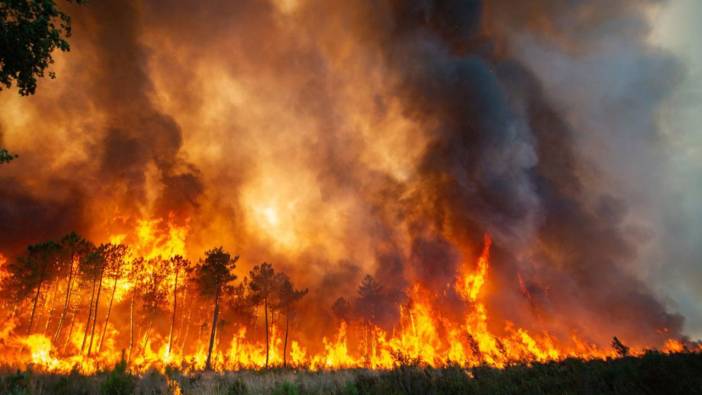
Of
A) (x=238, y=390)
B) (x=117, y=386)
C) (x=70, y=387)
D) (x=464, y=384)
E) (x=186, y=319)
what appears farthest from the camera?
(x=186, y=319)

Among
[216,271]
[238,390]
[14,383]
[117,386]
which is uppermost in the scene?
[216,271]

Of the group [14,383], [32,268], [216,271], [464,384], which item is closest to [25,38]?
[14,383]

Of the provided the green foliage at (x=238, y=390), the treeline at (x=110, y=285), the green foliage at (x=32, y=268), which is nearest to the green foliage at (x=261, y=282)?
the treeline at (x=110, y=285)

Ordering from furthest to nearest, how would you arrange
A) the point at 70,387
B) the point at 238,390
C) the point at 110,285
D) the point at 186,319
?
the point at 186,319
the point at 110,285
the point at 238,390
the point at 70,387

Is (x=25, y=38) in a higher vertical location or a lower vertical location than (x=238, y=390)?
higher

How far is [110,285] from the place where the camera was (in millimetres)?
52688

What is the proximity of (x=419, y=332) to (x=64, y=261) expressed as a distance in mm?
65100

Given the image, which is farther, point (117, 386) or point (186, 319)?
point (186, 319)

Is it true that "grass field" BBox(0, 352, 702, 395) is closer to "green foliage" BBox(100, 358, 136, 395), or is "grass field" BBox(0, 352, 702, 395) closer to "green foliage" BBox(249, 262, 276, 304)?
"green foliage" BBox(100, 358, 136, 395)

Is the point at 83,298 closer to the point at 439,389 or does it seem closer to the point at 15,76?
the point at 15,76

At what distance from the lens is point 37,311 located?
162 ft

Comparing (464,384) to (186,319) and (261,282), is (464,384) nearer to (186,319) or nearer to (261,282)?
(261,282)

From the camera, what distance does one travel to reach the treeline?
41.0m

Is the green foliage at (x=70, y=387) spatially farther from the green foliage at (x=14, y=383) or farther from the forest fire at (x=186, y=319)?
the forest fire at (x=186, y=319)
